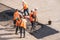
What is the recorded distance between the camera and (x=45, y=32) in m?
21.5

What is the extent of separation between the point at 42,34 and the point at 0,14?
6.85m

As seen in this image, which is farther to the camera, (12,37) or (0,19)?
(0,19)

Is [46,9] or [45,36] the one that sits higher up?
[46,9]

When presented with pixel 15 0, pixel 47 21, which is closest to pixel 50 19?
pixel 47 21

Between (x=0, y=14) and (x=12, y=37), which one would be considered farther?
(x=0, y=14)

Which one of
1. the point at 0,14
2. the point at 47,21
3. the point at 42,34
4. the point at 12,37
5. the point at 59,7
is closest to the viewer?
the point at 12,37

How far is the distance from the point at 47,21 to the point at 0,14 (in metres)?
5.57

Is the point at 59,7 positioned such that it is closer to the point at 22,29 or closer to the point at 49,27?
the point at 49,27

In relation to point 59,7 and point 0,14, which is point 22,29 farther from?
point 59,7

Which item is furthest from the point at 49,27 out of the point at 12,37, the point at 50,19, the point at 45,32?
the point at 12,37

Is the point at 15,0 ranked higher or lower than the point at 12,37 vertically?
higher

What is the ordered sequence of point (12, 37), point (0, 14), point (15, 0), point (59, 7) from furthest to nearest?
point (15, 0) < point (59, 7) < point (0, 14) < point (12, 37)

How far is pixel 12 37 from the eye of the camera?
771 inches

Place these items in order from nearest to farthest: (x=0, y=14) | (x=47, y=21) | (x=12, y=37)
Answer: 1. (x=12, y=37)
2. (x=47, y=21)
3. (x=0, y=14)
